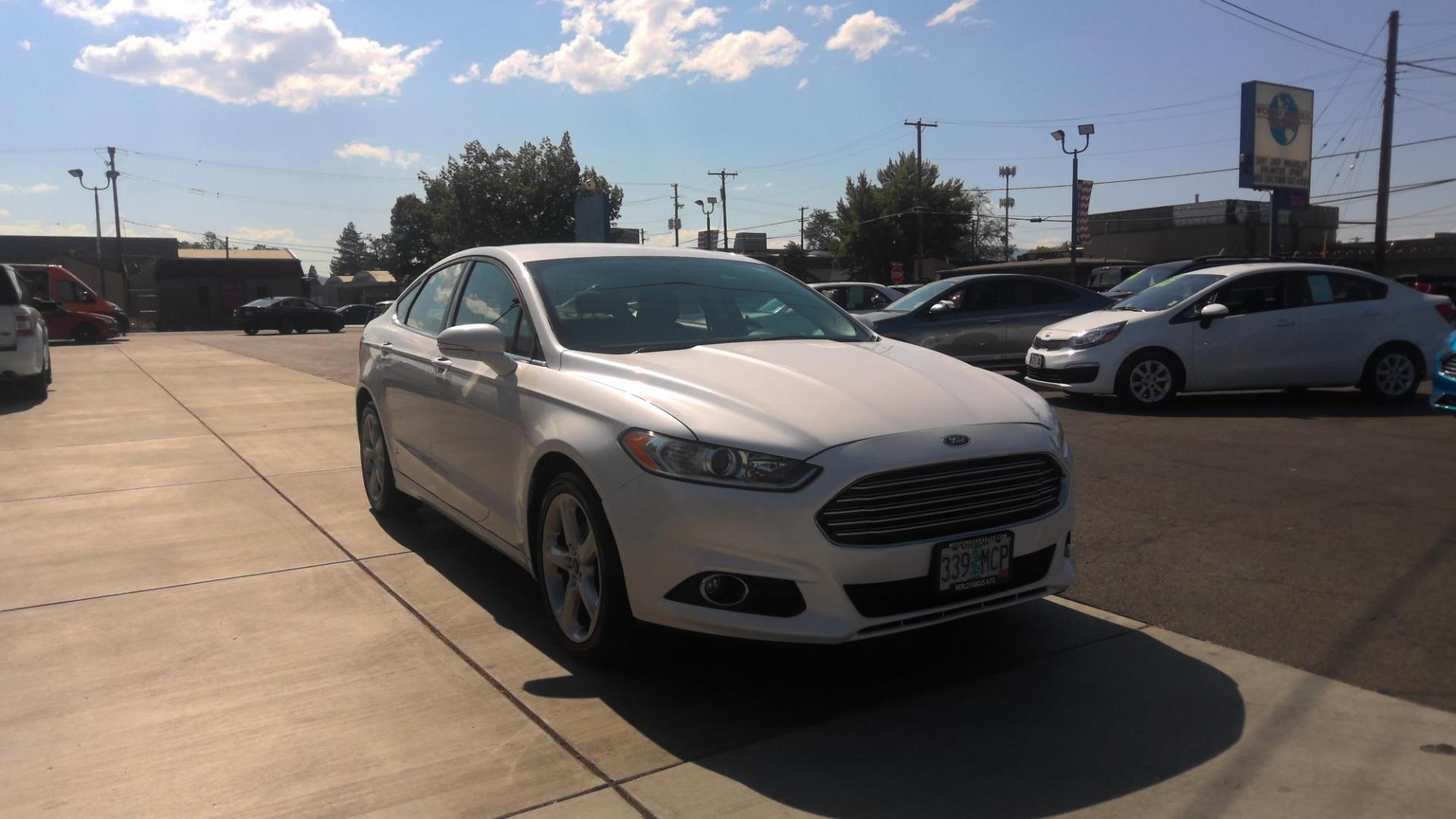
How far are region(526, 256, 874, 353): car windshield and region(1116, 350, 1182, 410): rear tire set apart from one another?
631cm

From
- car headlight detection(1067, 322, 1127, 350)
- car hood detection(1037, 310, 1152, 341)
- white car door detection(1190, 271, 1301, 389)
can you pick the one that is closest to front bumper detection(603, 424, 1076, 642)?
car headlight detection(1067, 322, 1127, 350)

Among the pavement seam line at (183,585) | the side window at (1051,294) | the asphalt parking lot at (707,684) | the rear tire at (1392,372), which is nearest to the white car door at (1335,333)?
the rear tire at (1392,372)

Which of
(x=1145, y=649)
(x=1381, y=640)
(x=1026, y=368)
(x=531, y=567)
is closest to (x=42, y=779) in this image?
(x=531, y=567)

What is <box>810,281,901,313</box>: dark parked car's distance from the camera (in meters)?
18.0

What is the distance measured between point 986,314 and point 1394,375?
15.5ft

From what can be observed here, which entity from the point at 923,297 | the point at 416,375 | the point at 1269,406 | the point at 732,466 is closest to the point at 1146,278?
the point at 923,297

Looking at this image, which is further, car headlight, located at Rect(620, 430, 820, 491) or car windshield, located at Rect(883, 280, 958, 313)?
car windshield, located at Rect(883, 280, 958, 313)

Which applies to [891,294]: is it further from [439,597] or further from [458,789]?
[458,789]

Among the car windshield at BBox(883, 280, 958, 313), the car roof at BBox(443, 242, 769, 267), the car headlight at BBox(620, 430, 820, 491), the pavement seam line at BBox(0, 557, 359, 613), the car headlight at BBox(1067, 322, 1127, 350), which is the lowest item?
the pavement seam line at BBox(0, 557, 359, 613)

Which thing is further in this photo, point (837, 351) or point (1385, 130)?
point (1385, 130)

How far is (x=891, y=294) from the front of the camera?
19.8 meters

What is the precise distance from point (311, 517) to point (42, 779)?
3345mm

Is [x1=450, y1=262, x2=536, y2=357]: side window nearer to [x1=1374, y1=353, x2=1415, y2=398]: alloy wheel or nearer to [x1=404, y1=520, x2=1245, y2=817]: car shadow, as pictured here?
[x1=404, y1=520, x2=1245, y2=817]: car shadow

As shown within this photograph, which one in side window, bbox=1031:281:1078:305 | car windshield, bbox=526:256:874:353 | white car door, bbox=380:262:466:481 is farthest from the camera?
side window, bbox=1031:281:1078:305
